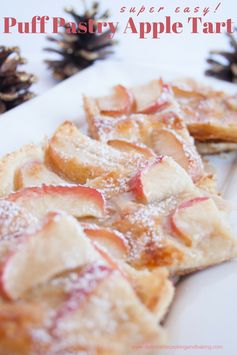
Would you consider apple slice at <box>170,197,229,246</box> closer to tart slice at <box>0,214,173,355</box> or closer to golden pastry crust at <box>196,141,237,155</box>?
tart slice at <box>0,214,173,355</box>

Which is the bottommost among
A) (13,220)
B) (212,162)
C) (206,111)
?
(212,162)

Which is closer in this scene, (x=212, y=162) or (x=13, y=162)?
(x=13, y=162)

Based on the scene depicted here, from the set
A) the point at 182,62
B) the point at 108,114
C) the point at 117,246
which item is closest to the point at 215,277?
the point at 117,246

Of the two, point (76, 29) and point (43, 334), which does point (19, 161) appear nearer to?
point (43, 334)

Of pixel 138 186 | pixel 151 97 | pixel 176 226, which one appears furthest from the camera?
pixel 151 97

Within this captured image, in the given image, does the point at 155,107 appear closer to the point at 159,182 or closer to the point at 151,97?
the point at 151,97

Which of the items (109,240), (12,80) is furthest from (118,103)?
(109,240)

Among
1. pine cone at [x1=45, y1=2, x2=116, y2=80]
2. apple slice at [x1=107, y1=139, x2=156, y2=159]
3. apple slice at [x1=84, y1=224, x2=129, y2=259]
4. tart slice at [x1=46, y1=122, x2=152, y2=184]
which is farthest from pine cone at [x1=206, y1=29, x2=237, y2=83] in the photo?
apple slice at [x1=84, y1=224, x2=129, y2=259]
